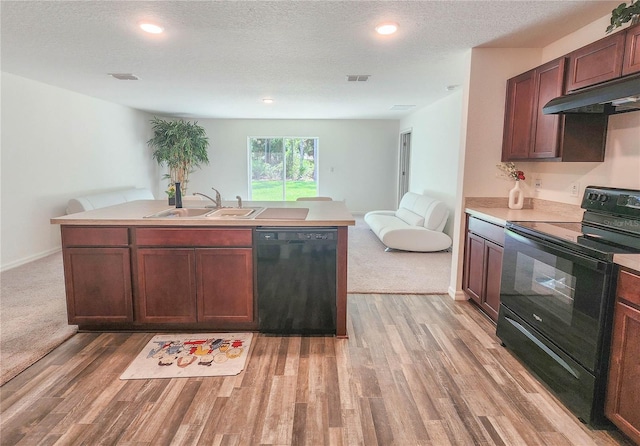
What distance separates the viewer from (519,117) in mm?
3217

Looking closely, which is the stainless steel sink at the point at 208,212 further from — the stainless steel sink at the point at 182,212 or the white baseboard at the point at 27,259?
the white baseboard at the point at 27,259

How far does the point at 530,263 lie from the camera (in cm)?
239

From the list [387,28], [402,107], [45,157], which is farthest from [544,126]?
[45,157]

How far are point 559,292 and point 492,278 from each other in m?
0.89

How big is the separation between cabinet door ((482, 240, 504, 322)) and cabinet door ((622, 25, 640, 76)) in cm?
134

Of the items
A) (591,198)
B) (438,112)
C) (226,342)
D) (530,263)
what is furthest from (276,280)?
(438,112)

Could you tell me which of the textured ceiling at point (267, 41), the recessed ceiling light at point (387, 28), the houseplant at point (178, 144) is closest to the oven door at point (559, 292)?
the textured ceiling at point (267, 41)

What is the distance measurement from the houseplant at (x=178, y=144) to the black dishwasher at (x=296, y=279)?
5734 millimetres

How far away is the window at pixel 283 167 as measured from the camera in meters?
9.15

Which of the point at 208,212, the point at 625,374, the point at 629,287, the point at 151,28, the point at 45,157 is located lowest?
the point at 625,374

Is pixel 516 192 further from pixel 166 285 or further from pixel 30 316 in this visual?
pixel 30 316

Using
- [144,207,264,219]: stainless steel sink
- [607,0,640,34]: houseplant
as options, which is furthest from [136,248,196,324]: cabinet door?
[607,0,640,34]: houseplant

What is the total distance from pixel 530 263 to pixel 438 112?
14.9 feet

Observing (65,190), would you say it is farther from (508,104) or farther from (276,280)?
(508,104)
